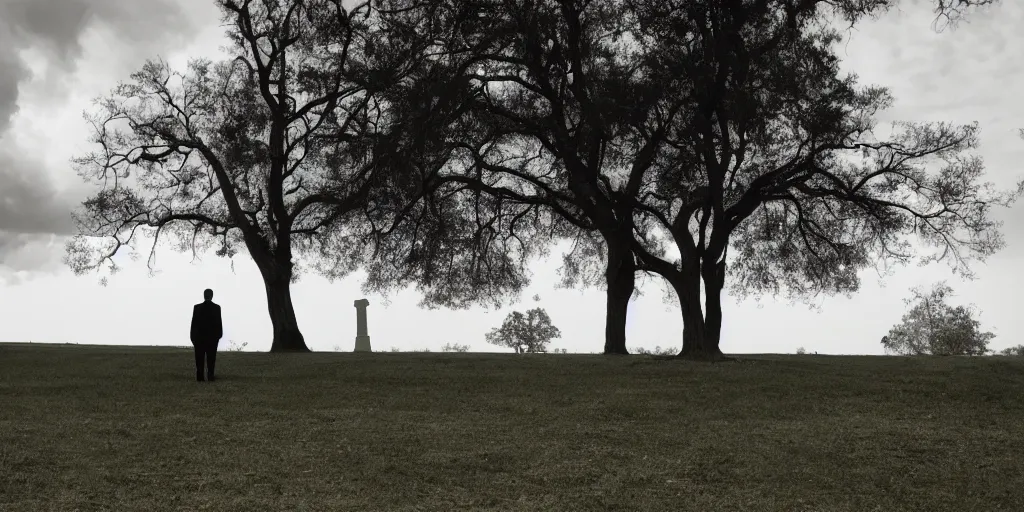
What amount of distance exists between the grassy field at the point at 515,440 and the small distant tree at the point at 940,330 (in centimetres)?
→ 2632

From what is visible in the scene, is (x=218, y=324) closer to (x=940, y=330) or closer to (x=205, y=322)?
(x=205, y=322)

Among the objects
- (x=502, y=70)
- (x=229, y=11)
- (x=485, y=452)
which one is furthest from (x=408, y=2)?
(x=485, y=452)

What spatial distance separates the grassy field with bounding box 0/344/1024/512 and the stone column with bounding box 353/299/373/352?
1820cm

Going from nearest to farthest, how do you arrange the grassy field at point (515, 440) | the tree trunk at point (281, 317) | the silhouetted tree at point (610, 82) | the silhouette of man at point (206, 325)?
A: the grassy field at point (515, 440), the silhouette of man at point (206, 325), the silhouetted tree at point (610, 82), the tree trunk at point (281, 317)

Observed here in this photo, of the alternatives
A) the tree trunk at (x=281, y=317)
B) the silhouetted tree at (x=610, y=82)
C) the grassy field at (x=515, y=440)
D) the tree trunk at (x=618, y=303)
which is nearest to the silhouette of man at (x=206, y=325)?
the grassy field at (x=515, y=440)

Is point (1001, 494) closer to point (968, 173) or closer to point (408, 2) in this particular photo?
point (968, 173)

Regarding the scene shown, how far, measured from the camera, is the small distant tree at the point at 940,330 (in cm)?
4672

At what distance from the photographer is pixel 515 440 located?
13930 mm

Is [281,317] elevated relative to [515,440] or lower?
elevated

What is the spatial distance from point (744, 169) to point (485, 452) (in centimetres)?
1752

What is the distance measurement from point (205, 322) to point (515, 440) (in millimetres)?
9426

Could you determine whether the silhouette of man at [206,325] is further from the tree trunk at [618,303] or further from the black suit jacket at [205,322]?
the tree trunk at [618,303]

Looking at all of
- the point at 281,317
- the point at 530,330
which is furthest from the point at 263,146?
the point at 530,330

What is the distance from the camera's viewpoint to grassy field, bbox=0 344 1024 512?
10.9 metres
